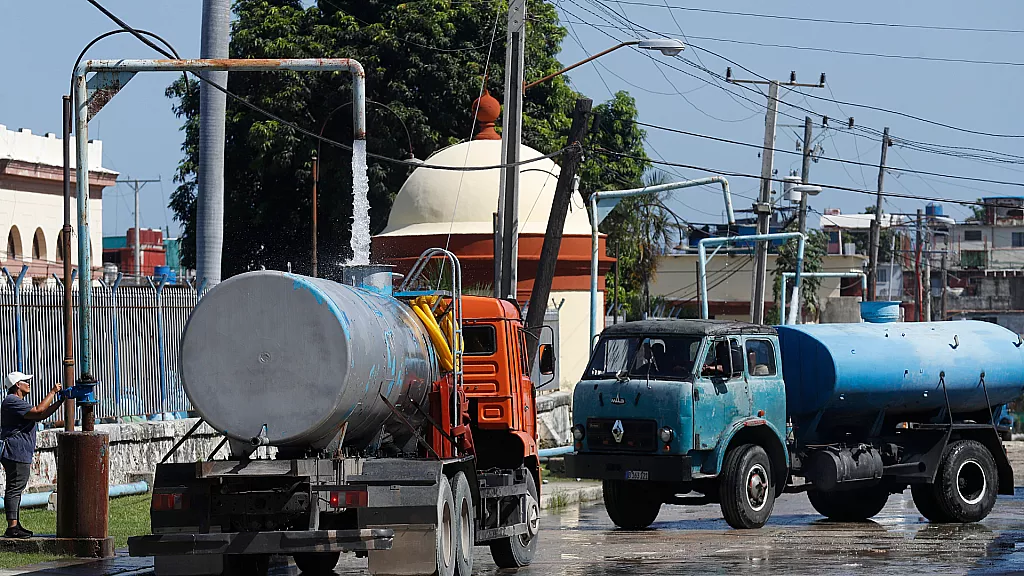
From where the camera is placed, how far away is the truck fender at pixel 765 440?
57.8ft

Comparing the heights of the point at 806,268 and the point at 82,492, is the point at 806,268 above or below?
above

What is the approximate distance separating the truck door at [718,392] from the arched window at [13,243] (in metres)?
32.8

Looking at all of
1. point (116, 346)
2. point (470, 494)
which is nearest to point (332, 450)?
point (470, 494)

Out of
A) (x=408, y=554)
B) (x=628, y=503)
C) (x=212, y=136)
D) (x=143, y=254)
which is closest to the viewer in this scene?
(x=408, y=554)

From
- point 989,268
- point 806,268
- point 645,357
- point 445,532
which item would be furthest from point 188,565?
point 989,268

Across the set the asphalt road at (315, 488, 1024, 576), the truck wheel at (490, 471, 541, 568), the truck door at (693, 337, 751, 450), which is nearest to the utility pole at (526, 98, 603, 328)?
the asphalt road at (315, 488, 1024, 576)

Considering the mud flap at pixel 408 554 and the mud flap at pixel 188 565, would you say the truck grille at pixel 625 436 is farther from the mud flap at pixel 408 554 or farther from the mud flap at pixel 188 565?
the mud flap at pixel 188 565

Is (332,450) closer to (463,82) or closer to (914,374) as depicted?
(914,374)

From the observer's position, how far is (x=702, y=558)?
1449 cm

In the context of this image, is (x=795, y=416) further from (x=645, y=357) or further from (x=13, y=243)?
(x=13, y=243)

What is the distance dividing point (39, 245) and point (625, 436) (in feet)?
114

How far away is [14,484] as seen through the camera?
1431cm

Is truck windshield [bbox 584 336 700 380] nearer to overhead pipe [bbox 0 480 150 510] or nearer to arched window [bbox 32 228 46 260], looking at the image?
overhead pipe [bbox 0 480 150 510]

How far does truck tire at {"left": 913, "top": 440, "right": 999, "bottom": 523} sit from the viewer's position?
1917cm
